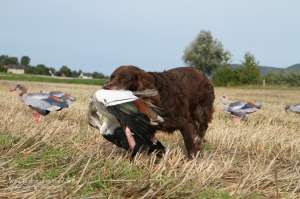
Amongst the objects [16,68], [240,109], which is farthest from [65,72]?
[240,109]

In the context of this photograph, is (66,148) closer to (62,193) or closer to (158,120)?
(158,120)

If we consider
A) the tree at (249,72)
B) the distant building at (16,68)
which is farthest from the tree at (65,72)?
the tree at (249,72)

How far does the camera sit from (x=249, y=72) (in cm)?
5109

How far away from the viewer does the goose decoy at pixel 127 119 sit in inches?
208

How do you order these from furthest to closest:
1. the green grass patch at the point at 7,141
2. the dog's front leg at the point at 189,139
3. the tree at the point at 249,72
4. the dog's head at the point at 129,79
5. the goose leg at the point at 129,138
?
the tree at the point at 249,72 → the dog's front leg at the point at 189,139 → the dog's head at the point at 129,79 → the goose leg at the point at 129,138 → the green grass patch at the point at 7,141

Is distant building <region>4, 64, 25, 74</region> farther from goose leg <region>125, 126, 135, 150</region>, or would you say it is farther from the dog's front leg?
goose leg <region>125, 126, 135, 150</region>

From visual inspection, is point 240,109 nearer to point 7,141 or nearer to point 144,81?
point 144,81

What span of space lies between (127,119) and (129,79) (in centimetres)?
62

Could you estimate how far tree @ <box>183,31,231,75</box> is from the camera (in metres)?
71.6

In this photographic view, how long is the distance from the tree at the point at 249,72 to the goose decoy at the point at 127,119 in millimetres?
44569

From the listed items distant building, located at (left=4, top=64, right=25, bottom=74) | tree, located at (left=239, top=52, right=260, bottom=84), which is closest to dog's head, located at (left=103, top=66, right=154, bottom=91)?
tree, located at (left=239, top=52, right=260, bottom=84)

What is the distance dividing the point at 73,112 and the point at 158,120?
241 inches

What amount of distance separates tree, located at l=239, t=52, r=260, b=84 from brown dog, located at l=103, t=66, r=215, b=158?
4288cm

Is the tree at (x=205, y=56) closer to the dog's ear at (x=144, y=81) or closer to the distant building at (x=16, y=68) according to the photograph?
the distant building at (x=16, y=68)
